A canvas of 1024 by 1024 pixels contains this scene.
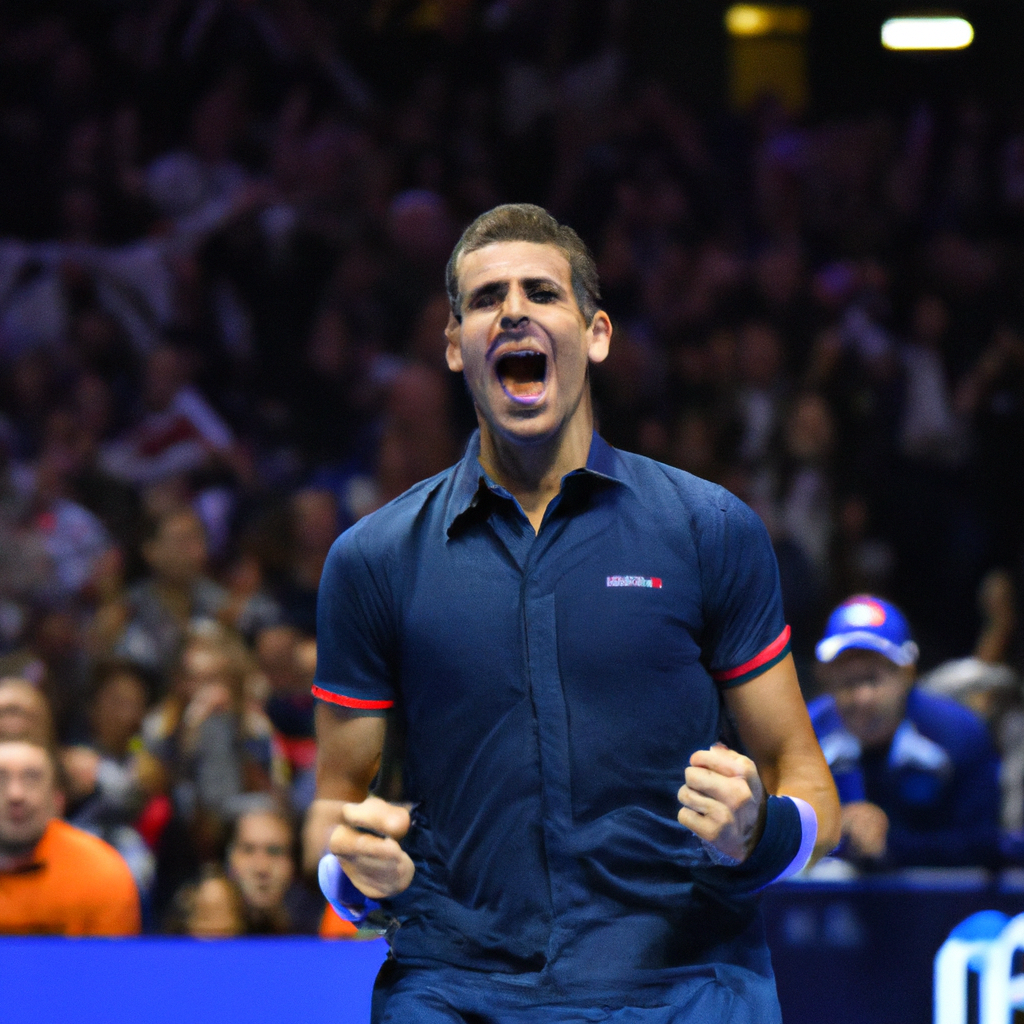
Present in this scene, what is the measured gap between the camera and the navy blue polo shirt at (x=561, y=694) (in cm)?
219

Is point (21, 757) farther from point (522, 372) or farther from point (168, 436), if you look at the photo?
point (168, 436)

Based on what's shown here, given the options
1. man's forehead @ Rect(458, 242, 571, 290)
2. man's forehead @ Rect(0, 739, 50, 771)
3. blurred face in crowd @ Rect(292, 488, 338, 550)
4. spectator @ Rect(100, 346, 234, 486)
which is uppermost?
spectator @ Rect(100, 346, 234, 486)

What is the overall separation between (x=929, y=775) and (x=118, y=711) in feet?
9.62

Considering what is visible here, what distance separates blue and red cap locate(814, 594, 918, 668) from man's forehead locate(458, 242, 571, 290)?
2684mm

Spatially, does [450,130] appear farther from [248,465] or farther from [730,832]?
[730,832]

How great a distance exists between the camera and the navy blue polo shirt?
2191 mm

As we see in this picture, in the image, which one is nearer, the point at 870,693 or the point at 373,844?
the point at 373,844

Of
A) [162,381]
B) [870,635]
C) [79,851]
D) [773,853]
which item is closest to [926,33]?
[162,381]

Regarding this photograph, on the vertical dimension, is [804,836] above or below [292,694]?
below

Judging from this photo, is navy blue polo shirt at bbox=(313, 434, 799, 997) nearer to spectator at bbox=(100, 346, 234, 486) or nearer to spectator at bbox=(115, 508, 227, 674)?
spectator at bbox=(115, 508, 227, 674)

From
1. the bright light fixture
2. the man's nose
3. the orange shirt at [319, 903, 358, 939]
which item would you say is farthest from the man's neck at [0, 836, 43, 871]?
the bright light fixture

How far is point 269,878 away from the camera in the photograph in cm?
473

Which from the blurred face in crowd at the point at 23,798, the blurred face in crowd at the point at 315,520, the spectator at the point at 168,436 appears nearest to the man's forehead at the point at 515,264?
the blurred face in crowd at the point at 23,798

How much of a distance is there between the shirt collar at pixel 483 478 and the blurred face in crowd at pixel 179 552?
14.6ft
